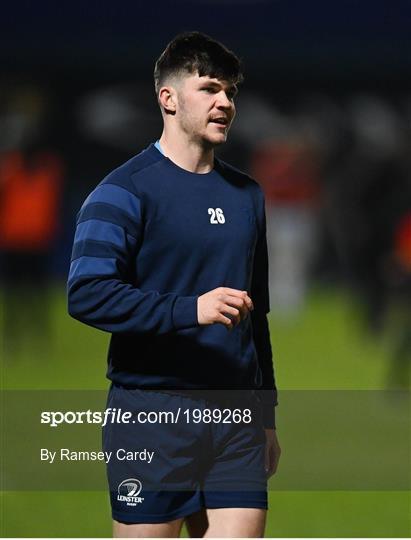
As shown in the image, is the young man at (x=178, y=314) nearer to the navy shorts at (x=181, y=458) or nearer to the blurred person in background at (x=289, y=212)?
the navy shorts at (x=181, y=458)

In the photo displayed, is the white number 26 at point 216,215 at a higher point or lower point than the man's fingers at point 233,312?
higher

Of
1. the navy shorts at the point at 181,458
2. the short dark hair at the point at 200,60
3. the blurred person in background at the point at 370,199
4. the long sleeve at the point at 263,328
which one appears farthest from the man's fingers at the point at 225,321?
the blurred person in background at the point at 370,199

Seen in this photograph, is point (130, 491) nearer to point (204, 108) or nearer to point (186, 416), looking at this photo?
point (186, 416)

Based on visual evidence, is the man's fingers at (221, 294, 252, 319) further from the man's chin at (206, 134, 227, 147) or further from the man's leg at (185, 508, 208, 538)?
the man's leg at (185, 508, 208, 538)

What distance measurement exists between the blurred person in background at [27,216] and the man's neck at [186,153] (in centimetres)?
943

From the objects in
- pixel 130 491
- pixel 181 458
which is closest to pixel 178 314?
pixel 181 458

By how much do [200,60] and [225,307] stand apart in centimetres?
86

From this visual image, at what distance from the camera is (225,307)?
389 cm

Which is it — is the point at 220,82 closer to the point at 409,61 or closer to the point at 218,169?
the point at 218,169

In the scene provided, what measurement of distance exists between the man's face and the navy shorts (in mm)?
826

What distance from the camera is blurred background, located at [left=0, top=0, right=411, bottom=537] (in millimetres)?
15633

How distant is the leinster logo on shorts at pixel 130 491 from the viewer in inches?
163

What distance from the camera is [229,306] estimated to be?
3.89 m

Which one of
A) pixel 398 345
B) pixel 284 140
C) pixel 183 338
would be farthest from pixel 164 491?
pixel 284 140
